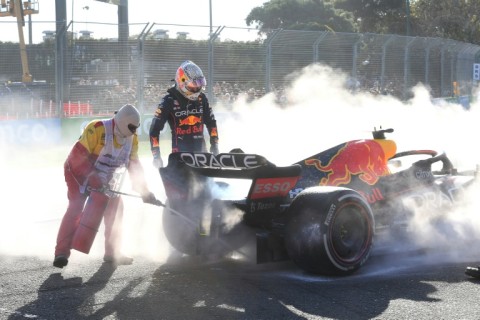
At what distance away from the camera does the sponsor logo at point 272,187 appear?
5844 mm

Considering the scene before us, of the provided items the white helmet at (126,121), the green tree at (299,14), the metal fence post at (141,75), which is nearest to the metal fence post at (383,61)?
the metal fence post at (141,75)

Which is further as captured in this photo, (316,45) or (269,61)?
(316,45)

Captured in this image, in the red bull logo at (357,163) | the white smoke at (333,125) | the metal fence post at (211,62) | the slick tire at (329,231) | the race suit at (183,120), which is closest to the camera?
the slick tire at (329,231)

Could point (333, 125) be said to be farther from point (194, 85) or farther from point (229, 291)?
point (229, 291)

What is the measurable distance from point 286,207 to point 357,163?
91 centimetres

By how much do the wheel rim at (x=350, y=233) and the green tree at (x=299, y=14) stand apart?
60.2 m

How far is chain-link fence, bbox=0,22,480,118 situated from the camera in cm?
1633

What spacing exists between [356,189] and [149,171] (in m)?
7.01

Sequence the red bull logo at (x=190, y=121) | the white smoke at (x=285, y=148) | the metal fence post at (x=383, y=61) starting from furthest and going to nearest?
1. the metal fence post at (x=383, y=61)
2. the red bull logo at (x=190, y=121)
3. the white smoke at (x=285, y=148)

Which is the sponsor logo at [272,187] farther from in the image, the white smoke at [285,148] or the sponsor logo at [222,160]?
the white smoke at [285,148]

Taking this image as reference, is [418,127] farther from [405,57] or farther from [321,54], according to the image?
[405,57]

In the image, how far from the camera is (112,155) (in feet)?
21.5

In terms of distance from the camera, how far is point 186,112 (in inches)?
322

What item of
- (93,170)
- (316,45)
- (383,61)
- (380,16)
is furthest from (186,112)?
(380,16)
